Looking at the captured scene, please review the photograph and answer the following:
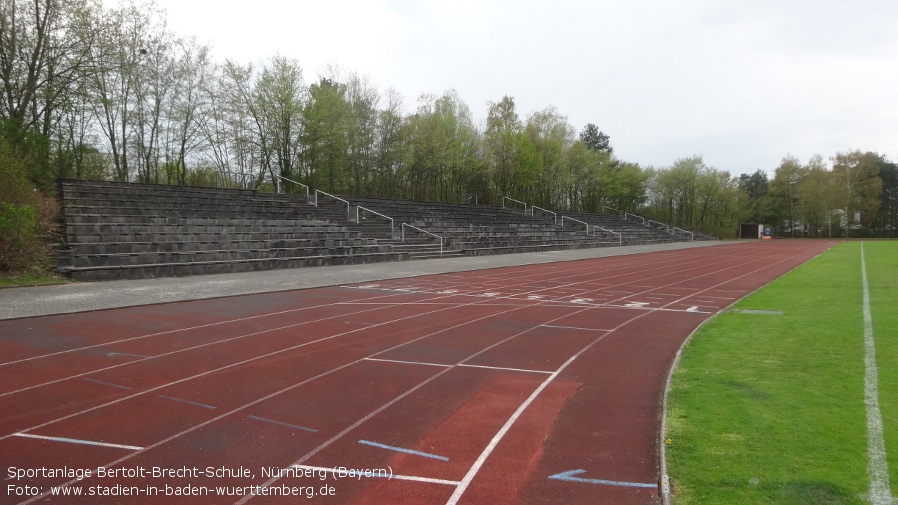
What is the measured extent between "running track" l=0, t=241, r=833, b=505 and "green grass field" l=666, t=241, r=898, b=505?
312 millimetres

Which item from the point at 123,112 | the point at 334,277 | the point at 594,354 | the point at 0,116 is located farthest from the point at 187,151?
the point at 594,354

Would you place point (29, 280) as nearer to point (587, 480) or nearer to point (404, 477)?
point (404, 477)

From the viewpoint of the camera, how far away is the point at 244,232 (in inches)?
750

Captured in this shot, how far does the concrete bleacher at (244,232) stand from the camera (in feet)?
49.7

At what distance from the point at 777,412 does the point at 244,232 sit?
1817 centimetres

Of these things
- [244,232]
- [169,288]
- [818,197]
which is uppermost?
[818,197]

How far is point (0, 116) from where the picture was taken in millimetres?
16828

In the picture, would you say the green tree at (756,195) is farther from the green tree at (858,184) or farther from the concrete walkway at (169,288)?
the concrete walkway at (169,288)

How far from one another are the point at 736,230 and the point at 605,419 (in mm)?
71089

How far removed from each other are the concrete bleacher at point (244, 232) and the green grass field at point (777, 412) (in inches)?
570

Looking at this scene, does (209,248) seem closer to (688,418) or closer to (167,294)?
(167,294)

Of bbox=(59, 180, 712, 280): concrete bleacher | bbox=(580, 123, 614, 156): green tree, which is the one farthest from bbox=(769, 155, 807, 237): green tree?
bbox=(59, 180, 712, 280): concrete bleacher

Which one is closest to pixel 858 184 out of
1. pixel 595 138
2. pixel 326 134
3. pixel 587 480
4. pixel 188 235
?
pixel 595 138

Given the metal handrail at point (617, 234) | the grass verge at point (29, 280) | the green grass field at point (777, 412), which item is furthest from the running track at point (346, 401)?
the metal handrail at point (617, 234)
